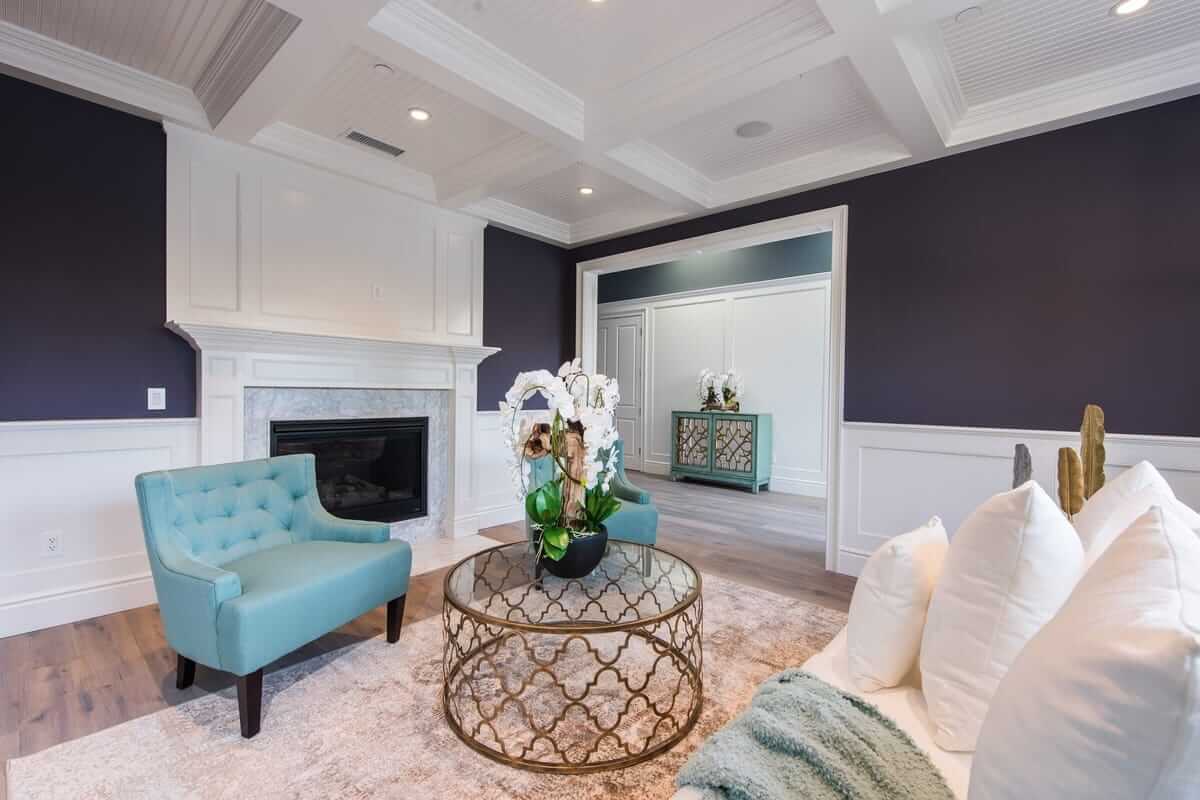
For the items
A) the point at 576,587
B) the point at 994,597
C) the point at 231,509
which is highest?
the point at 994,597

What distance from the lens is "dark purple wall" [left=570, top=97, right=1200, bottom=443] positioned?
102 inches

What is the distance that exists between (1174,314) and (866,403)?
1.45 meters

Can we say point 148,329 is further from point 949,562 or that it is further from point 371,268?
point 949,562

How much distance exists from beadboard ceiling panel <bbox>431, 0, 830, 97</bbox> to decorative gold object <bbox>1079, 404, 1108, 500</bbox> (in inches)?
79.8

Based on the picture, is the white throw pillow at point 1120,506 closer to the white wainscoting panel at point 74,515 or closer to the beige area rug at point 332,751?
the beige area rug at point 332,751

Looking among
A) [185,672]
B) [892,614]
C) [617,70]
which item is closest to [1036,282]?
[617,70]

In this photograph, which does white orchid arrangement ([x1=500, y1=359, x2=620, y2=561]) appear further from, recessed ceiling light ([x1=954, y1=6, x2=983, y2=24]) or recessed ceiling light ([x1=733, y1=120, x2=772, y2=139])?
recessed ceiling light ([x1=954, y1=6, x2=983, y2=24])

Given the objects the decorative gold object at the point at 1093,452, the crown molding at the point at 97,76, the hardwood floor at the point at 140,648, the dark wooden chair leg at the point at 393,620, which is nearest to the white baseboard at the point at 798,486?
the hardwood floor at the point at 140,648

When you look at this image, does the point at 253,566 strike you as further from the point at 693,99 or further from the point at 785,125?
the point at 785,125

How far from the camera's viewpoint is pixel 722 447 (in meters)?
6.47

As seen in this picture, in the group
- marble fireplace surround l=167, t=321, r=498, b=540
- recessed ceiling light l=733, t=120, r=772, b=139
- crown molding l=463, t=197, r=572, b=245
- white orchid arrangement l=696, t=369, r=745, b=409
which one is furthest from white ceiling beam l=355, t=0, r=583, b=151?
white orchid arrangement l=696, t=369, r=745, b=409

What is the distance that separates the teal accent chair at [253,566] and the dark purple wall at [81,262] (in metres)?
1.08

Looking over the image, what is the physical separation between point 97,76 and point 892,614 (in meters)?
3.99

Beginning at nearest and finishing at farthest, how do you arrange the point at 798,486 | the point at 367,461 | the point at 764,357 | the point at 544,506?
the point at 544,506, the point at 367,461, the point at 798,486, the point at 764,357
